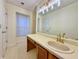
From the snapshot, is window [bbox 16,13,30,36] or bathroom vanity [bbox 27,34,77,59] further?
window [bbox 16,13,30,36]

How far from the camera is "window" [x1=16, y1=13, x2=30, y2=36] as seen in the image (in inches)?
174

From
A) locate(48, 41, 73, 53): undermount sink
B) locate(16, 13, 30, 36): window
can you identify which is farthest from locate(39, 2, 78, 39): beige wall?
locate(16, 13, 30, 36): window

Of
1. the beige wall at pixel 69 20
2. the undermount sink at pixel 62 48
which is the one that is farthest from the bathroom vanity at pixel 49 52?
the beige wall at pixel 69 20

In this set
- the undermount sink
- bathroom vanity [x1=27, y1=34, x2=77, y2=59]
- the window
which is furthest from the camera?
the window

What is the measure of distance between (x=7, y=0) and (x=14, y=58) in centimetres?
262

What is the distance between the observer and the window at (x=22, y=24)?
4.42m

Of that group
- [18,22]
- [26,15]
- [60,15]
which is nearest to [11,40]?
[18,22]

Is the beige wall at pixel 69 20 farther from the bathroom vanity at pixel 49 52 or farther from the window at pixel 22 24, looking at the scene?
the window at pixel 22 24

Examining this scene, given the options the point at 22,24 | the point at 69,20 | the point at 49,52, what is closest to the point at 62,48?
the point at 49,52

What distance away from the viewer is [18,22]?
4.42 metres

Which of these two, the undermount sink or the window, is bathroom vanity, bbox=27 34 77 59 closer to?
the undermount sink

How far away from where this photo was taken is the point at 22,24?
4676 millimetres

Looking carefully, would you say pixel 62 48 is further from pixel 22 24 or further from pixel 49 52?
pixel 22 24

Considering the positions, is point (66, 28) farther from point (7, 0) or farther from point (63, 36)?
point (7, 0)
